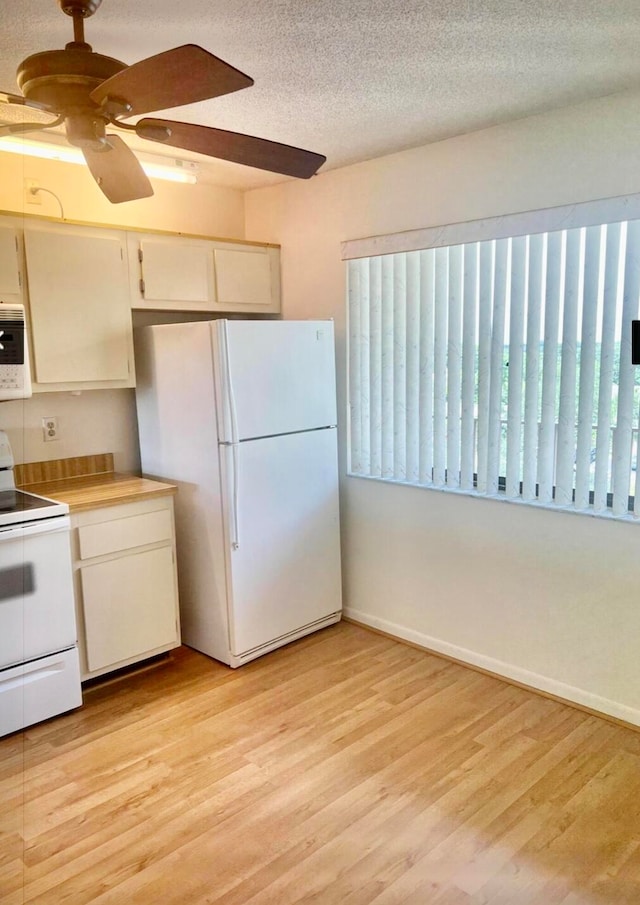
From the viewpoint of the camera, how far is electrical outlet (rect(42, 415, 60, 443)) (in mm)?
3153

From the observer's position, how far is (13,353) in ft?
8.62

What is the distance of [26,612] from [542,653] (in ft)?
7.13

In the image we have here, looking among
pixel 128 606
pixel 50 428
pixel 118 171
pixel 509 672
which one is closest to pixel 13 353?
pixel 50 428

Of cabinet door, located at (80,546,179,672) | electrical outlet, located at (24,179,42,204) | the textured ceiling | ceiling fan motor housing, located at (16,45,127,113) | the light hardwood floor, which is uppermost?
the textured ceiling

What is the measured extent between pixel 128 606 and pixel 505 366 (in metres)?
2.00

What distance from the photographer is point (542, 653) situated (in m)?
2.86

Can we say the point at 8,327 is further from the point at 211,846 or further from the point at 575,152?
the point at 575,152

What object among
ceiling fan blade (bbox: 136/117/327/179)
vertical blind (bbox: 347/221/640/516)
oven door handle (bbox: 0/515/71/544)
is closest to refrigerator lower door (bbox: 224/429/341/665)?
vertical blind (bbox: 347/221/640/516)

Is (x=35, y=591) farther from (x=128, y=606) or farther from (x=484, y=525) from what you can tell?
(x=484, y=525)

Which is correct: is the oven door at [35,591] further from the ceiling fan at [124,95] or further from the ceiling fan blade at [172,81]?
the ceiling fan blade at [172,81]

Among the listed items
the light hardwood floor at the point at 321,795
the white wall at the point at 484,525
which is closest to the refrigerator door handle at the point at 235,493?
the light hardwood floor at the point at 321,795

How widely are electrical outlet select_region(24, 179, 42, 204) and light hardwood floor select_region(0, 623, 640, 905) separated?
227 centimetres

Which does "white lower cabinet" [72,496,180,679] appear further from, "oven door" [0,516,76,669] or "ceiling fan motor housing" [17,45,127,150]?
"ceiling fan motor housing" [17,45,127,150]

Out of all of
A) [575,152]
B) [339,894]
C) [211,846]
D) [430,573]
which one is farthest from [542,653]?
[575,152]
